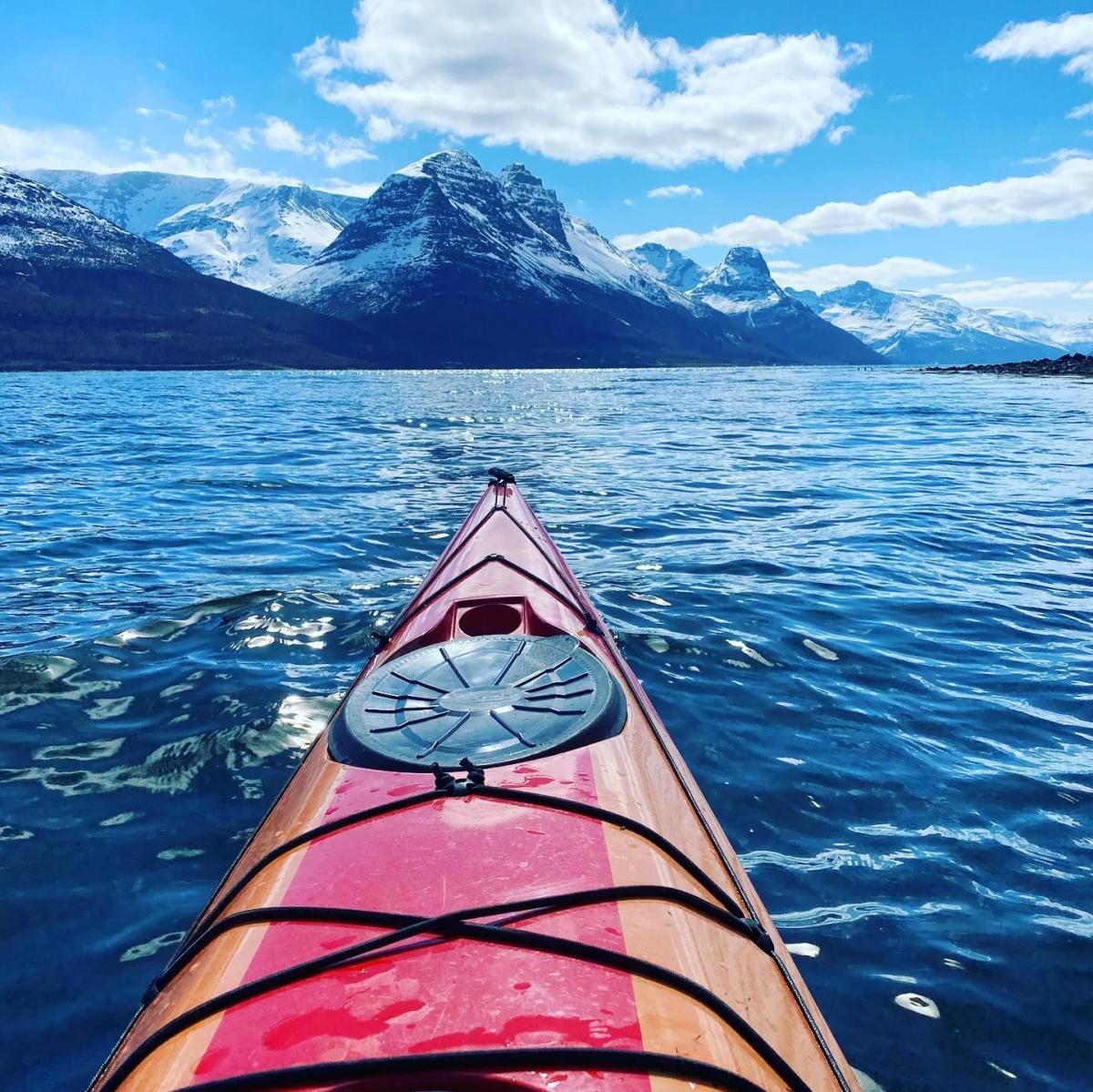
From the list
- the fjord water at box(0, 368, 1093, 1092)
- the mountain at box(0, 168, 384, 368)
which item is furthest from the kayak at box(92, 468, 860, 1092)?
the mountain at box(0, 168, 384, 368)

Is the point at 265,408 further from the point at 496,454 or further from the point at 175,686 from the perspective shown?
the point at 175,686

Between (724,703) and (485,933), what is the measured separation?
3677mm

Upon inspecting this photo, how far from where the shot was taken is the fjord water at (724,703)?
3.09 m

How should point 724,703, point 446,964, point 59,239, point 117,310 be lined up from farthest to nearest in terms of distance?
point 59,239 → point 117,310 → point 724,703 → point 446,964

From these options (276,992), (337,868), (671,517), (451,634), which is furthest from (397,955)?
(671,517)

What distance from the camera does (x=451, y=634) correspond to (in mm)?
4668

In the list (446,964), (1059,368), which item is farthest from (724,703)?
(1059,368)

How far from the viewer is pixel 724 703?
5.37 m

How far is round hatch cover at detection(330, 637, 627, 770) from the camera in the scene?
294 centimetres

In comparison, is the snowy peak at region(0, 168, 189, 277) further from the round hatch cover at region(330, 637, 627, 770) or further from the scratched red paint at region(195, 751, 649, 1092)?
the scratched red paint at region(195, 751, 649, 1092)

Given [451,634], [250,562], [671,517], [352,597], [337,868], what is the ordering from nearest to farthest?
1. [337,868]
2. [451,634]
3. [352,597]
4. [250,562]
5. [671,517]

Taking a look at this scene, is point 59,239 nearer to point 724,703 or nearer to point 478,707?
point 724,703

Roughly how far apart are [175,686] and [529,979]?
441 centimetres

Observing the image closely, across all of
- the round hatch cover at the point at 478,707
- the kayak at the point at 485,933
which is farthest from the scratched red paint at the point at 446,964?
the round hatch cover at the point at 478,707
